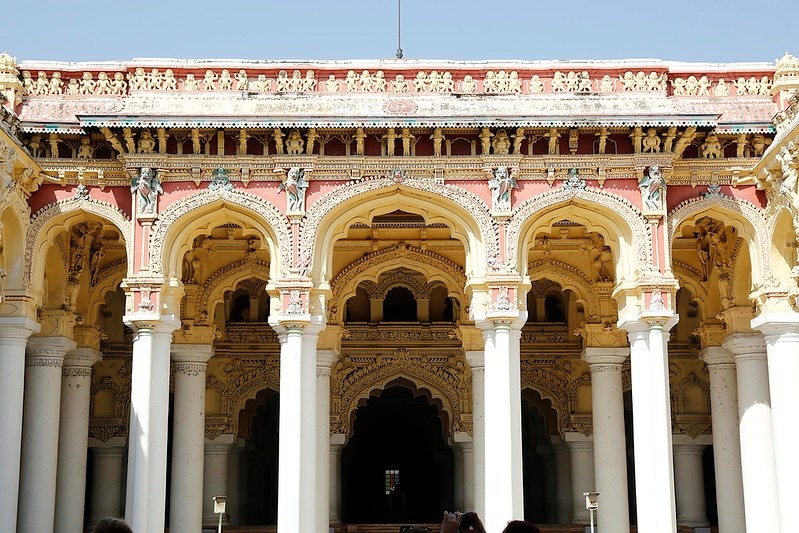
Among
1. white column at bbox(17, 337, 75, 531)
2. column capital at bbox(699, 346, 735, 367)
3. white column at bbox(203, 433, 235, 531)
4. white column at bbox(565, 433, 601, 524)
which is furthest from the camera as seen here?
white column at bbox(203, 433, 235, 531)

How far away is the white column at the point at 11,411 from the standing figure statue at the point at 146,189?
7.13ft

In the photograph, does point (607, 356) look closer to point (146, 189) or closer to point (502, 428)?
point (502, 428)

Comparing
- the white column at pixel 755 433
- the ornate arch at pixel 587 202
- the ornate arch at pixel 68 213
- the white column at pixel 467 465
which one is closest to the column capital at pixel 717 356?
the white column at pixel 755 433

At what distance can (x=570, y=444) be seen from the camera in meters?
20.2

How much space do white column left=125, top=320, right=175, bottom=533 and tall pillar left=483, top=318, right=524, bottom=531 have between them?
167 inches

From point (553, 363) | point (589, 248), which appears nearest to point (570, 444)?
point (553, 363)

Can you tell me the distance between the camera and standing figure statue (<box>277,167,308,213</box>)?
15367 mm

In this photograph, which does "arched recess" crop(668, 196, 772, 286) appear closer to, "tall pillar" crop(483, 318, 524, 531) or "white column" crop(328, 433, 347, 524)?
"tall pillar" crop(483, 318, 524, 531)

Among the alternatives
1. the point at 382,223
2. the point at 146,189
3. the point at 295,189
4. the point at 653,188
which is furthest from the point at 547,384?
the point at 146,189

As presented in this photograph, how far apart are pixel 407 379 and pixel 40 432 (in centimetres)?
691

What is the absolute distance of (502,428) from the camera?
14898mm

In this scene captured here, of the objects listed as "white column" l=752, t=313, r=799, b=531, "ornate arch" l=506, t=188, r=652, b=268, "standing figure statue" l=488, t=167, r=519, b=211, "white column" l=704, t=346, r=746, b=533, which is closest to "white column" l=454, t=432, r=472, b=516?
"white column" l=704, t=346, r=746, b=533

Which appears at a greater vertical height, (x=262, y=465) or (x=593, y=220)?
(x=593, y=220)

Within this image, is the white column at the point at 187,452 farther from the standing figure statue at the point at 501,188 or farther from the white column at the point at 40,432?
the standing figure statue at the point at 501,188
